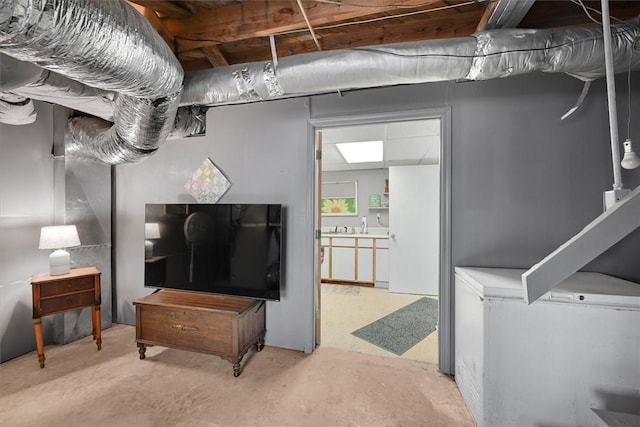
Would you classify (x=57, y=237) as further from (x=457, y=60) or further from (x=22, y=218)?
(x=457, y=60)

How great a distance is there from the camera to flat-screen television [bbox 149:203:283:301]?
7.21 feet

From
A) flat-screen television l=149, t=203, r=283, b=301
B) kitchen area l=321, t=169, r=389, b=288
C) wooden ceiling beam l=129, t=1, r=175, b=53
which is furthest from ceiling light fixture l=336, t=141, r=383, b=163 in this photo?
wooden ceiling beam l=129, t=1, r=175, b=53

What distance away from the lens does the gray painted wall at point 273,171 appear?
2.34m

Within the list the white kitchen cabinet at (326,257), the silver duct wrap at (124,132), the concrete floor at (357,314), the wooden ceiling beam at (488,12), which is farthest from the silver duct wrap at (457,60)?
the white kitchen cabinet at (326,257)

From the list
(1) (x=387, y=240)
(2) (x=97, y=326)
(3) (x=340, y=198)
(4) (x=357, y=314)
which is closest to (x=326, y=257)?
(1) (x=387, y=240)

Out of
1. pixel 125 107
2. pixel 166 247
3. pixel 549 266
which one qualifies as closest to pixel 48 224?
pixel 166 247

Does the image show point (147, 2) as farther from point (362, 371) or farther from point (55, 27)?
point (362, 371)

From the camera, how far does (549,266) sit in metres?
0.78

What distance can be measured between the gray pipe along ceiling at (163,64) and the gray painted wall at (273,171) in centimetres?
60

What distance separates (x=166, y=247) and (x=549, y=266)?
268 cm

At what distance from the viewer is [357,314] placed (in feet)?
10.7

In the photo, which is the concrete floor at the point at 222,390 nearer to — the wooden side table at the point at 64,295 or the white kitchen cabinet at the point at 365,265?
the wooden side table at the point at 64,295

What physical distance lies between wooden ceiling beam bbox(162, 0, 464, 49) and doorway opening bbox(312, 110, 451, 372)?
80 centimetres

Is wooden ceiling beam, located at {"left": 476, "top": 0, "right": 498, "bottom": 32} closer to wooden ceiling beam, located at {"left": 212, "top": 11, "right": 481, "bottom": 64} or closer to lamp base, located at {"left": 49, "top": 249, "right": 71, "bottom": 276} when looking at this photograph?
wooden ceiling beam, located at {"left": 212, "top": 11, "right": 481, "bottom": 64}
